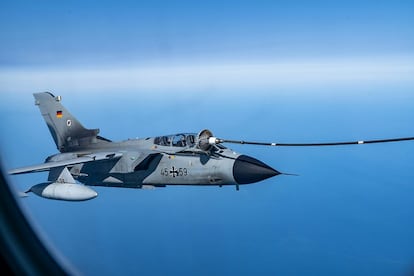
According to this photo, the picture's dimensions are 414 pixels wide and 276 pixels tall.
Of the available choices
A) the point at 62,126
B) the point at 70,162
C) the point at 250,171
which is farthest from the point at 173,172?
the point at 62,126

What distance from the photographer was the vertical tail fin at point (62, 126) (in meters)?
7.44

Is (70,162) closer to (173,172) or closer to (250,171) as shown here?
(173,172)

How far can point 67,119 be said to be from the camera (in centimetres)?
771

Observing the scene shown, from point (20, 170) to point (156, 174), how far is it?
1.79 m

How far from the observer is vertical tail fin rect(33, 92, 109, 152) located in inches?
293

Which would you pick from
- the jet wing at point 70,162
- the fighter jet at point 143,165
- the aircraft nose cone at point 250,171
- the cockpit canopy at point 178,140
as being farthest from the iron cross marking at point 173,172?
the aircraft nose cone at point 250,171

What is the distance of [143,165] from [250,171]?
5.00ft

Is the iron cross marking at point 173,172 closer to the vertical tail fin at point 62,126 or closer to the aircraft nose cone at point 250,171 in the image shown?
the aircraft nose cone at point 250,171

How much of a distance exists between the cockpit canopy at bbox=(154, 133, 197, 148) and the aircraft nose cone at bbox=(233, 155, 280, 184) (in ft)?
2.17

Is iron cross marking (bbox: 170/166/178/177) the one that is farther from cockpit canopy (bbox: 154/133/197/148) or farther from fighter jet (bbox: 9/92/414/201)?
cockpit canopy (bbox: 154/133/197/148)

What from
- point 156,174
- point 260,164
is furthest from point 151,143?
point 260,164

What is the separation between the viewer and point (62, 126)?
7.70 metres

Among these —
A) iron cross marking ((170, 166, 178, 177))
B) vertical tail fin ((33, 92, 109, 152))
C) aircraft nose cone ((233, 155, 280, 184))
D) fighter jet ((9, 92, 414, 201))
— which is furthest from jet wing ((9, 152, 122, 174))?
aircraft nose cone ((233, 155, 280, 184))

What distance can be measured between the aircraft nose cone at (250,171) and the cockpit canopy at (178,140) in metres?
0.66
